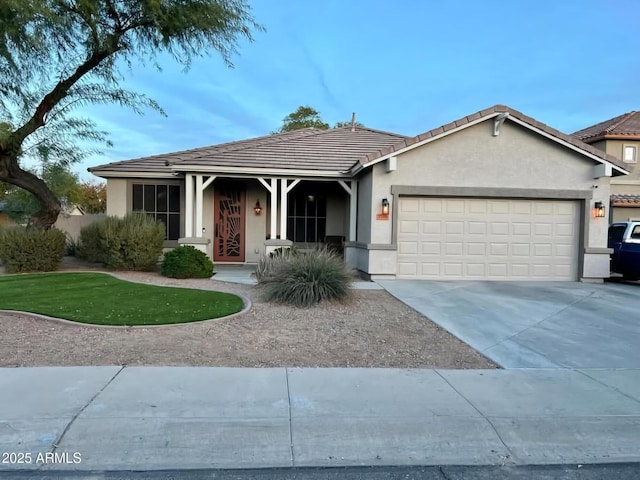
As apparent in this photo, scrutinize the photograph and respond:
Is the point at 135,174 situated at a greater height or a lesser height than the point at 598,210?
greater

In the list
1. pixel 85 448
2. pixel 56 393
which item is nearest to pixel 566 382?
pixel 85 448

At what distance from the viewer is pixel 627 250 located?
14.0m

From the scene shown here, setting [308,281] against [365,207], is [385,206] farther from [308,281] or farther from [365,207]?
[308,281]

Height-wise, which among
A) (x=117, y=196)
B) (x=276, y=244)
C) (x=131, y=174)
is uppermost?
(x=131, y=174)

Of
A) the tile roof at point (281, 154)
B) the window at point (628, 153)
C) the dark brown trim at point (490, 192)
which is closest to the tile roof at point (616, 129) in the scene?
the window at point (628, 153)

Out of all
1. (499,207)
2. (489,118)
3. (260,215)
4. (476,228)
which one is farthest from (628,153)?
(260,215)

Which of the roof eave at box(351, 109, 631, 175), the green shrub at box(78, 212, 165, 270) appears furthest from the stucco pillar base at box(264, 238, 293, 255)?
the roof eave at box(351, 109, 631, 175)

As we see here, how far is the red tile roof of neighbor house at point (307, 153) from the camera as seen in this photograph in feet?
42.4

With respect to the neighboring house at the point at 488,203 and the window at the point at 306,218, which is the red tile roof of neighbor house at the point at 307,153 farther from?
the window at the point at 306,218

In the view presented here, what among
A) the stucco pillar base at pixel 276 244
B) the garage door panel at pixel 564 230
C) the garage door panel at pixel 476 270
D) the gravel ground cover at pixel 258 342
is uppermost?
the garage door panel at pixel 564 230

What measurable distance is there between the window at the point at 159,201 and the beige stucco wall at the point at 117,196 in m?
0.33

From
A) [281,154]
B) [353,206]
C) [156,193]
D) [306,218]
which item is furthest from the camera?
[306,218]

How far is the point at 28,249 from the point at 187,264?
474 centimetres

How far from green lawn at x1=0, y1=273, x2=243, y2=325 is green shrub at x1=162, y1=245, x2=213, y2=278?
4.69ft
